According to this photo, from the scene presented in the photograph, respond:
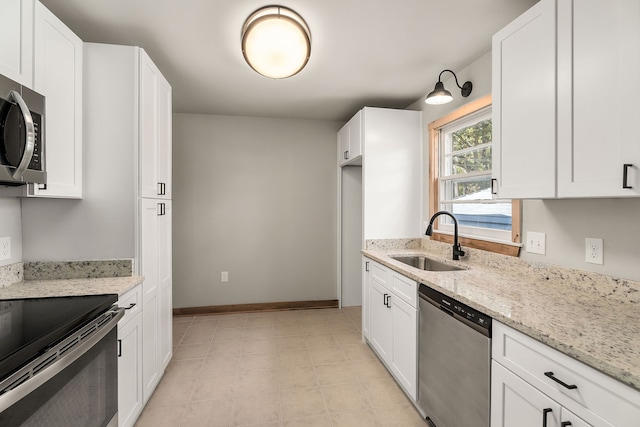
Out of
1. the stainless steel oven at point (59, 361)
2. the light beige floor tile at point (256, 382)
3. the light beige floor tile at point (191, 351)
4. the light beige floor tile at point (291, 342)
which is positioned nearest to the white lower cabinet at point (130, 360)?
the stainless steel oven at point (59, 361)

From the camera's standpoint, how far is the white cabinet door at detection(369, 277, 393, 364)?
7.45 feet

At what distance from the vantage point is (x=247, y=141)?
12.2ft

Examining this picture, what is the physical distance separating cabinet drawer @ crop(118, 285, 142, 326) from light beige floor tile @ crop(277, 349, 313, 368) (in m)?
1.27

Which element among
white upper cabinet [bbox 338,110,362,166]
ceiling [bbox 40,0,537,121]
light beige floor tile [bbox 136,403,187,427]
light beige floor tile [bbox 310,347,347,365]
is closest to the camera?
ceiling [bbox 40,0,537,121]

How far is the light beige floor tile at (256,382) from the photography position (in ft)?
6.92

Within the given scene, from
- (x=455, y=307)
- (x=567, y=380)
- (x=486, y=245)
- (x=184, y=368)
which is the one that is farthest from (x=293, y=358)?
(x=567, y=380)

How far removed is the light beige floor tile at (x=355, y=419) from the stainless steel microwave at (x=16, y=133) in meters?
2.08

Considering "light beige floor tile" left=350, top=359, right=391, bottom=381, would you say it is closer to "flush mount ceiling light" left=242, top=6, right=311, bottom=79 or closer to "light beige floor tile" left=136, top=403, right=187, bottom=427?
"light beige floor tile" left=136, top=403, right=187, bottom=427

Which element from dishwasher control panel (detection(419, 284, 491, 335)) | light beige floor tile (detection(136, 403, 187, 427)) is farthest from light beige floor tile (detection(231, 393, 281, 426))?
dishwasher control panel (detection(419, 284, 491, 335))

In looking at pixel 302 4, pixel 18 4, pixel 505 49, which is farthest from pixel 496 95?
pixel 18 4

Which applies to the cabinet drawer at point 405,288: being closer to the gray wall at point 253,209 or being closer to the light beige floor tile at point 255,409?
the light beige floor tile at point 255,409

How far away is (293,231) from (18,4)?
298 cm

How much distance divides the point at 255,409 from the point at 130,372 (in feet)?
2.66

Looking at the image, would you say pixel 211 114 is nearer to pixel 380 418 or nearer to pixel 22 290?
pixel 22 290
